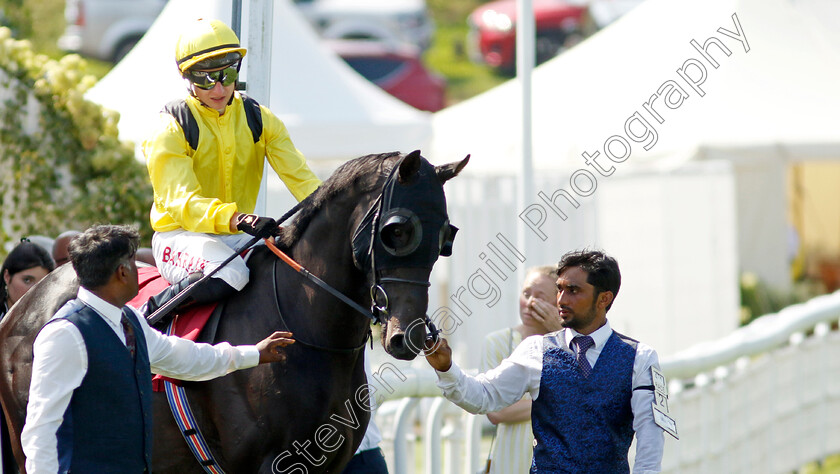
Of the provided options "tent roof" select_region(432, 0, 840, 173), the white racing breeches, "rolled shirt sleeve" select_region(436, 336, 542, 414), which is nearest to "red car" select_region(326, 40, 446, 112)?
"tent roof" select_region(432, 0, 840, 173)

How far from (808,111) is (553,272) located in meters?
8.04

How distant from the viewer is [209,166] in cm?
394

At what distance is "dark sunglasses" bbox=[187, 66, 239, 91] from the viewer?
380 cm

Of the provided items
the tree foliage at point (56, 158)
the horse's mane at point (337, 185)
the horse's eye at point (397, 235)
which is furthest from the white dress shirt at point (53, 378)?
the tree foliage at point (56, 158)

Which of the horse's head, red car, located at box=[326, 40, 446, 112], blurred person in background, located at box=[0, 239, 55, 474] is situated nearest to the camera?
the horse's head

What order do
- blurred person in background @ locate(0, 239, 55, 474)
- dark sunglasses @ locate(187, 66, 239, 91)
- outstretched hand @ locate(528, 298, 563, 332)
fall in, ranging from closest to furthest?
dark sunglasses @ locate(187, 66, 239, 91)
outstretched hand @ locate(528, 298, 563, 332)
blurred person in background @ locate(0, 239, 55, 474)

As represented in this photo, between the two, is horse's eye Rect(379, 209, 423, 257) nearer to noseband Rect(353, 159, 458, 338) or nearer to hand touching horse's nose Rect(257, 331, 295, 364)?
noseband Rect(353, 159, 458, 338)

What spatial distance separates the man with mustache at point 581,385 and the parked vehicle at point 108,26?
17329 millimetres

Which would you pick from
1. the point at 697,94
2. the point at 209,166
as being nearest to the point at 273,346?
the point at 209,166

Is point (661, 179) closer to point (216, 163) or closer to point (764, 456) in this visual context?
point (764, 456)

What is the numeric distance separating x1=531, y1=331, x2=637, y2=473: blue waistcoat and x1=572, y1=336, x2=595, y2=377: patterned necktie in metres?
0.02

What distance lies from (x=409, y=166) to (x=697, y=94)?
8050 mm

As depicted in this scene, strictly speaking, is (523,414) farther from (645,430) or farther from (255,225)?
(255,225)

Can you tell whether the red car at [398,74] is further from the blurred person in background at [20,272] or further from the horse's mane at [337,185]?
the horse's mane at [337,185]
